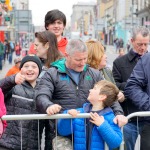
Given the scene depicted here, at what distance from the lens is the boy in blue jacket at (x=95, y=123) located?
3879mm

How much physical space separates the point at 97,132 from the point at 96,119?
131mm

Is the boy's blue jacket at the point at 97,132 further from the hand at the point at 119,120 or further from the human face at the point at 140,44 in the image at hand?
the human face at the point at 140,44

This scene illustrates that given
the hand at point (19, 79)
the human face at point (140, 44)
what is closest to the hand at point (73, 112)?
the hand at point (19, 79)

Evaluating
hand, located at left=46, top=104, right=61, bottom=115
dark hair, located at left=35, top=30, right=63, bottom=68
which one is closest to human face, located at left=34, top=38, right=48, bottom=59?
dark hair, located at left=35, top=30, right=63, bottom=68

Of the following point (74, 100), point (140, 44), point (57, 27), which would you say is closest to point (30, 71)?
point (74, 100)

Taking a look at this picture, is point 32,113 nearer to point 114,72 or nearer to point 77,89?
point 77,89

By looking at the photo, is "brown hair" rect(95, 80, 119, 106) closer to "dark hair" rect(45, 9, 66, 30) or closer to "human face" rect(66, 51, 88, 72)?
"human face" rect(66, 51, 88, 72)

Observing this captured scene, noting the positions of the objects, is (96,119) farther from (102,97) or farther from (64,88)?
(64,88)

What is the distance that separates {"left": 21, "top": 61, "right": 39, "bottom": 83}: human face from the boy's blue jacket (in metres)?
0.64

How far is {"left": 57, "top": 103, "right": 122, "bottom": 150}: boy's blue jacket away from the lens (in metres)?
3.84

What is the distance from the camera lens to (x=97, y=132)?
3926mm

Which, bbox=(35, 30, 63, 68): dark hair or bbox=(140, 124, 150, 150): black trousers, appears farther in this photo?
bbox=(35, 30, 63, 68): dark hair

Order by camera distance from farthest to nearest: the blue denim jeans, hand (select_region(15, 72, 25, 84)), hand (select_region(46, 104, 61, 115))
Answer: the blue denim jeans
hand (select_region(15, 72, 25, 84))
hand (select_region(46, 104, 61, 115))

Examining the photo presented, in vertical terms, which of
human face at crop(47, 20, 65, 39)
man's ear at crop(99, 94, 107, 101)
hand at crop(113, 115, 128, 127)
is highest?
human face at crop(47, 20, 65, 39)
